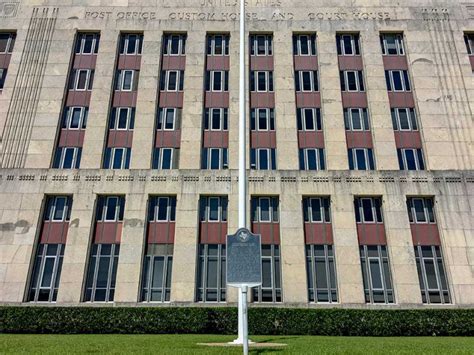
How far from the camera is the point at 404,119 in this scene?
104ft

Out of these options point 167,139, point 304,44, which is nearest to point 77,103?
point 167,139

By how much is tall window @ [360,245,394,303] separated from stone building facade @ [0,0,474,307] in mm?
99

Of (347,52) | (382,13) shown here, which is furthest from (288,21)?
(382,13)

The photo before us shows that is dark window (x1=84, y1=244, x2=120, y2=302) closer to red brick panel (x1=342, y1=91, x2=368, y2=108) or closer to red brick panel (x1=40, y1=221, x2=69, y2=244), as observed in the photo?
red brick panel (x1=40, y1=221, x2=69, y2=244)

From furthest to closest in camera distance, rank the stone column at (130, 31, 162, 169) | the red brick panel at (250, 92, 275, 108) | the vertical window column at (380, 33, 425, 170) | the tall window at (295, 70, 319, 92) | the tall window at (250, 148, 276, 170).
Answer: the tall window at (295, 70, 319, 92)
the red brick panel at (250, 92, 275, 108)
the vertical window column at (380, 33, 425, 170)
the tall window at (250, 148, 276, 170)
the stone column at (130, 31, 162, 169)

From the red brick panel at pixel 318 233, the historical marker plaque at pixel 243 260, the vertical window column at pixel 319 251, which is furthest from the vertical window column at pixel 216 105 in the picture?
the historical marker plaque at pixel 243 260

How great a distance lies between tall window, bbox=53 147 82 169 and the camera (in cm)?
3002

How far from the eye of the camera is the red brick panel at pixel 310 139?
30844 mm

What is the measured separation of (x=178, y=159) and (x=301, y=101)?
1120cm

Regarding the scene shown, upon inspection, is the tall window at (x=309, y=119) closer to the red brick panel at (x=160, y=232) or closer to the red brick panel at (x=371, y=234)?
the red brick panel at (x=371, y=234)

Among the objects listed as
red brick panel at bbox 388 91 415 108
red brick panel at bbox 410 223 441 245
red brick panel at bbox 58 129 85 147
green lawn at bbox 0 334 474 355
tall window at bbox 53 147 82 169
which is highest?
red brick panel at bbox 388 91 415 108

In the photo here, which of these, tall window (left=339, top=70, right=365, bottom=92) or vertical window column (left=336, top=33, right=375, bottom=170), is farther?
tall window (left=339, top=70, right=365, bottom=92)

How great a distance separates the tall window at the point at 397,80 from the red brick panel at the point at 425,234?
11.6 metres

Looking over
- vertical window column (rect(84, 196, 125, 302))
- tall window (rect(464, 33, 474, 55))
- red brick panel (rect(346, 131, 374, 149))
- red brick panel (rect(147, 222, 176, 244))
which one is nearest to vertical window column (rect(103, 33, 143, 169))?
vertical window column (rect(84, 196, 125, 302))
